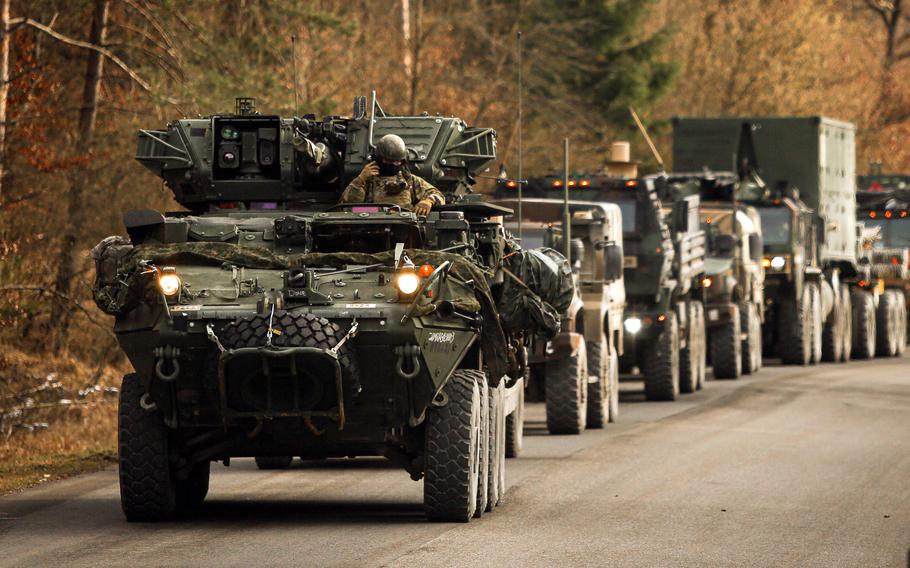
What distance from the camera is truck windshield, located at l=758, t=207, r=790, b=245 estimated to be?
30.4m

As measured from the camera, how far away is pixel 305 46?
32.3 metres

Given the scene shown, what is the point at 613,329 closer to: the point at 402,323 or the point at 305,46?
the point at 402,323

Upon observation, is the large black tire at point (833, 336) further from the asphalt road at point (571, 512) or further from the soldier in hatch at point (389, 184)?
the soldier in hatch at point (389, 184)

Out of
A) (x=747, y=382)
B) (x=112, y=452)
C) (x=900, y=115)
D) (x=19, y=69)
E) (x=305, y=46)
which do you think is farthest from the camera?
(x=900, y=115)

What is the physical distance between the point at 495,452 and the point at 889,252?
80.9ft

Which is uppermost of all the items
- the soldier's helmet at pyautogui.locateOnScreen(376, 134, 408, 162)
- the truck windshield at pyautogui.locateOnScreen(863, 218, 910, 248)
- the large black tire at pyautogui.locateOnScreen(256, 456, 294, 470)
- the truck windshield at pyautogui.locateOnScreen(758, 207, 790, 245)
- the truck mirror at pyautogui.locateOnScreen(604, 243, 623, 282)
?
the truck windshield at pyautogui.locateOnScreen(863, 218, 910, 248)

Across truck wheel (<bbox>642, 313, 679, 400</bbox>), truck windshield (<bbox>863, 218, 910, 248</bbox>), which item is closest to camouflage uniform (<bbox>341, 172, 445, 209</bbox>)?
truck wheel (<bbox>642, 313, 679, 400</bbox>)

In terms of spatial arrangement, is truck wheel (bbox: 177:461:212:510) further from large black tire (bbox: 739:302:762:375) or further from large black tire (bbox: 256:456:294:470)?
large black tire (bbox: 739:302:762:375)

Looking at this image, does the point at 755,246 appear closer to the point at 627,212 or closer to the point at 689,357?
the point at 689,357

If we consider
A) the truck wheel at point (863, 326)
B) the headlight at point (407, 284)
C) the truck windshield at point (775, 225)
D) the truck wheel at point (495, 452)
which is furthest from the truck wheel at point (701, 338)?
the headlight at point (407, 284)

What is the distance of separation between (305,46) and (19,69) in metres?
8.83

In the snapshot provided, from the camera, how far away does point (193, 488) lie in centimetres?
1341

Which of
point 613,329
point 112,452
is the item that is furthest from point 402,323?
point 613,329

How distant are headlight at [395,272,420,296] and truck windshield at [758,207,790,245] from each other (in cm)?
1912
